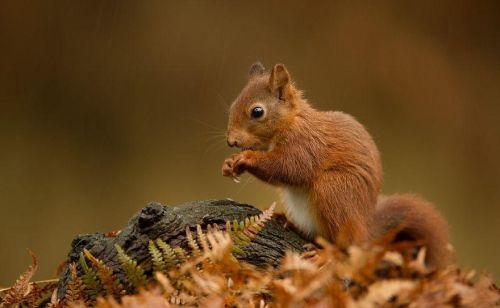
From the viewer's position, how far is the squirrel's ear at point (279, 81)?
147cm

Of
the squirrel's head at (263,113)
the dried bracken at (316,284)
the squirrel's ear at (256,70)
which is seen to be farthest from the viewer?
the squirrel's ear at (256,70)

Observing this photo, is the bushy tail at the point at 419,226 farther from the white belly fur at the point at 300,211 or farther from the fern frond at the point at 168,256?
the fern frond at the point at 168,256

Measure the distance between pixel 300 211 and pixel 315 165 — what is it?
12cm

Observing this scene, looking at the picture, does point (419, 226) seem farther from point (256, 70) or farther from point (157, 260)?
point (157, 260)

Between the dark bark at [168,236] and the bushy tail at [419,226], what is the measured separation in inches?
14.6

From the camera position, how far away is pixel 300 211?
56.1 inches

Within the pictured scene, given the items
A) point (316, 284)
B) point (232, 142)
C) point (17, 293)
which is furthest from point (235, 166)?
point (316, 284)

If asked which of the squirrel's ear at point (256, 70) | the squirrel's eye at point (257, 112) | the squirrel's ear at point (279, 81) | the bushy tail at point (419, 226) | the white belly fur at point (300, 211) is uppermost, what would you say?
the squirrel's ear at point (256, 70)

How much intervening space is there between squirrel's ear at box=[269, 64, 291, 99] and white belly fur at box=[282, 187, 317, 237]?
244 mm

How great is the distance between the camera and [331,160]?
4.66 feet

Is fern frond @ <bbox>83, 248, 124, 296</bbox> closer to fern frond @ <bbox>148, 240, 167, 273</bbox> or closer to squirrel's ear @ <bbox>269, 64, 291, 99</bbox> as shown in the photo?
fern frond @ <bbox>148, 240, 167, 273</bbox>

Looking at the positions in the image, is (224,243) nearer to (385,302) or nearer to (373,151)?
(385,302)

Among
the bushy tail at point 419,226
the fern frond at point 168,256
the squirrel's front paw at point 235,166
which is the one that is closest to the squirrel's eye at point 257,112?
the squirrel's front paw at point 235,166

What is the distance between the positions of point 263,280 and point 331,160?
0.72 meters
